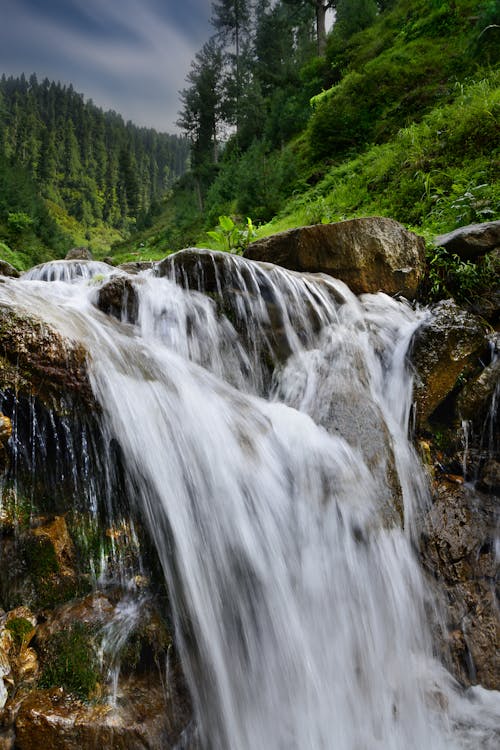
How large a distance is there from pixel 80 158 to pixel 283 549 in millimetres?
100363

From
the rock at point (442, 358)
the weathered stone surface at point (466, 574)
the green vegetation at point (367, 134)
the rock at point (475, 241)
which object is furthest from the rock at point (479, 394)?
the rock at point (475, 241)

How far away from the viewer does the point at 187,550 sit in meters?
2.36

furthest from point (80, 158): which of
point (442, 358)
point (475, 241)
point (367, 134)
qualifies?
point (442, 358)

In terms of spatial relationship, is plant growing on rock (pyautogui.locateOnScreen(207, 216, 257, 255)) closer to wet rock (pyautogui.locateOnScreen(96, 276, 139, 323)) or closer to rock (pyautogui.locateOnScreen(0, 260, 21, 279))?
rock (pyautogui.locateOnScreen(0, 260, 21, 279))

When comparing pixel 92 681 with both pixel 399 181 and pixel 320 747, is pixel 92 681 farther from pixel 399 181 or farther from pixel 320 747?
pixel 399 181

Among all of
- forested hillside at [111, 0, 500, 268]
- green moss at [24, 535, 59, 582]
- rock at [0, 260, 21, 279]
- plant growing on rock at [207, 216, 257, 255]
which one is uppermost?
forested hillside at [111, 0, 500, 268]

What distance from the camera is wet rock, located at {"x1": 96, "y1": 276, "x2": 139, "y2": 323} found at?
4199 mm

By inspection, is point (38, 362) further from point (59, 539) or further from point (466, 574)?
point (466, 574)

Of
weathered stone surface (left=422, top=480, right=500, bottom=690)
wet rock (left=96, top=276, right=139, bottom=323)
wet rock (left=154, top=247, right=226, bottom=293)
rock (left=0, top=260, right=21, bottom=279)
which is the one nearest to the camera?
weathered stone surface (left=422, top=480, right=500, bottom=690)

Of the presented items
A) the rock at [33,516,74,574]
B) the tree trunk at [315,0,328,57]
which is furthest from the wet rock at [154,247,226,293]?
the tree trunk at [315,0,328,57]

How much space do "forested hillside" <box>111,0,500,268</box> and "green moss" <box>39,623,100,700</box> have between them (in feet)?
20.9

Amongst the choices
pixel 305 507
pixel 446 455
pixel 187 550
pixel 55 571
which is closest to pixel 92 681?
pixel 55 571

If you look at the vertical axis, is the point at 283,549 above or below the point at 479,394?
below

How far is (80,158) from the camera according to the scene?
278 feet
